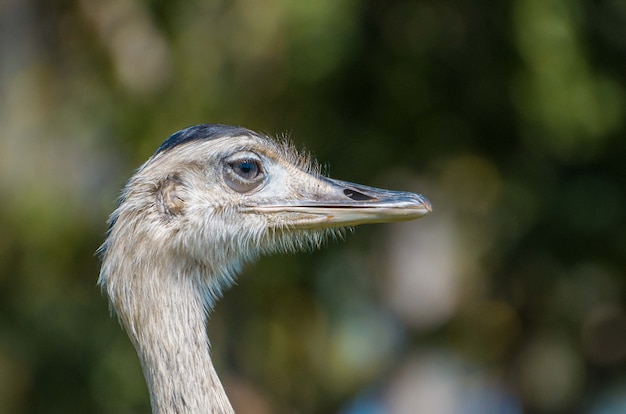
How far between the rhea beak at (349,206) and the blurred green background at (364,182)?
4848mm

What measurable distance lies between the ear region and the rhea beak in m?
0.36

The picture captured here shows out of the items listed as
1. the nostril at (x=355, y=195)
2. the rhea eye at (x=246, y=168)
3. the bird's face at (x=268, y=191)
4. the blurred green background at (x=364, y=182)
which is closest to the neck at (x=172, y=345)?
the bird's face at (x=268, y=191)

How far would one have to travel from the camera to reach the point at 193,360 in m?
4.57

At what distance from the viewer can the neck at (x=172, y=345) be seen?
4504mm

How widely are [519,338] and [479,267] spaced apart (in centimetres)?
94

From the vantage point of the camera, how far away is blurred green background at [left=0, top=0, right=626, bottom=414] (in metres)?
10.4

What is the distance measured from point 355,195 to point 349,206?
84 mm

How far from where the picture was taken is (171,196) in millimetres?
4984

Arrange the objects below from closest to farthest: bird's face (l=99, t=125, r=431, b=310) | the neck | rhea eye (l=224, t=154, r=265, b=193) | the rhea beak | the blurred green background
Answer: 1. the neck
2. bird's face (l=99, t=125, r=431, b=310)
3. the rhea beak
4. rhea eye (l=224, t=154, r=265, b=193)
5. the blurred green background

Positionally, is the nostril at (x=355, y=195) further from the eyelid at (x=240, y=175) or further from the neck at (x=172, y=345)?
the neck at (x=172, y=345)

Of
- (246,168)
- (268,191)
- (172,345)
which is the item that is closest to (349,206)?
(268,191)

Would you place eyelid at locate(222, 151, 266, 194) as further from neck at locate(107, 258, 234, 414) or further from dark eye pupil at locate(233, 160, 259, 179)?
neck at locate(107, 258, 234, 414)

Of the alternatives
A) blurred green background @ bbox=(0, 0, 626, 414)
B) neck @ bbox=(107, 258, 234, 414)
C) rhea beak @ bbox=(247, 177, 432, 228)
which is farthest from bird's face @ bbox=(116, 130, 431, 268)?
blurred green background @ bbox=(0, 0, 626, 414)

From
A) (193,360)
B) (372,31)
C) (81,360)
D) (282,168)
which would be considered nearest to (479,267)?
(372,31)
